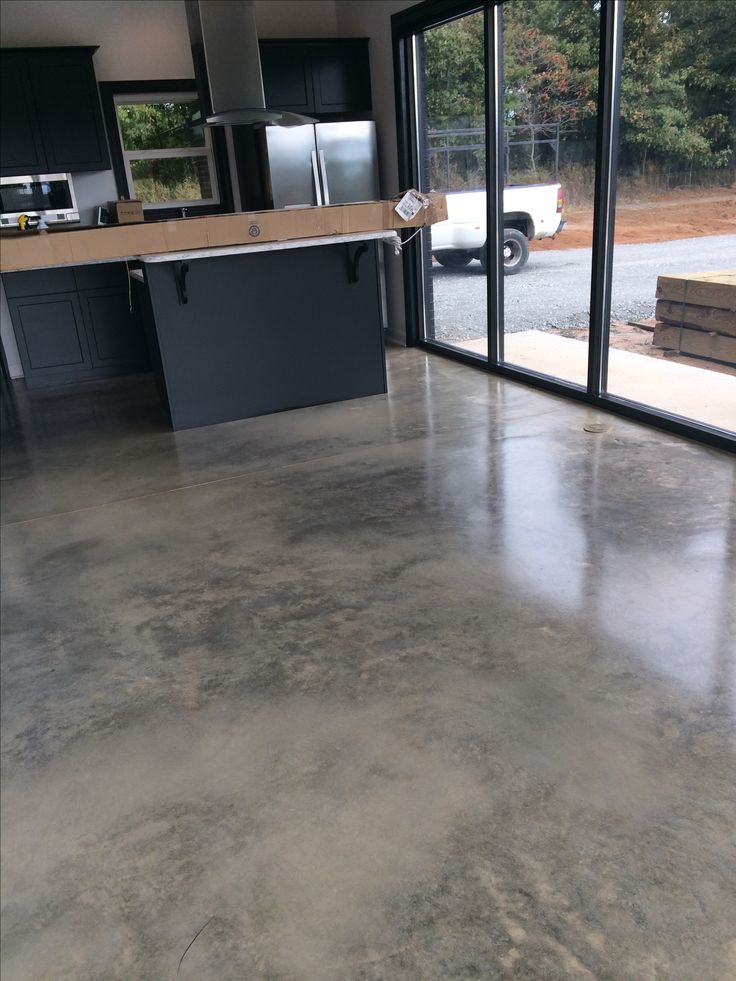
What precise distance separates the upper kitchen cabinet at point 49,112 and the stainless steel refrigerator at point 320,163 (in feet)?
4.34

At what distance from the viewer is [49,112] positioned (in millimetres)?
5664

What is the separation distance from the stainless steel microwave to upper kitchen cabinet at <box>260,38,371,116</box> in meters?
1.75

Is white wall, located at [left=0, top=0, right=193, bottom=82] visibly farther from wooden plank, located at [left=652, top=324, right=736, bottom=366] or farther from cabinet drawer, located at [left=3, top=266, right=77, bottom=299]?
wooden plank, located at [left=652, top=324, right=736, bottom=366]

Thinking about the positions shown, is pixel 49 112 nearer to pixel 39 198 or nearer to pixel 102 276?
pixel 39 198

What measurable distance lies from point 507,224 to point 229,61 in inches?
81.6

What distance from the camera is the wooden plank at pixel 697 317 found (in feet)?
12.1

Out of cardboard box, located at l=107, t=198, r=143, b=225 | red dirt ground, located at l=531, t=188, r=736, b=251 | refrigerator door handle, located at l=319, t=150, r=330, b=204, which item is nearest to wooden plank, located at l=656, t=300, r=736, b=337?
red dirt ground, located at l=531, t=188, r=736, b=251

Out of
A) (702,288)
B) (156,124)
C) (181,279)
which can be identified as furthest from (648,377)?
(156,124)

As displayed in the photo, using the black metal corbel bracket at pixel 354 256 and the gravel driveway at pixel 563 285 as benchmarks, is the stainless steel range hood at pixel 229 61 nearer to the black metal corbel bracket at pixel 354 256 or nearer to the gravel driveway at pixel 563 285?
the black metal corbel bracket at pixel 354 256

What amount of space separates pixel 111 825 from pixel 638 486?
2591 mm

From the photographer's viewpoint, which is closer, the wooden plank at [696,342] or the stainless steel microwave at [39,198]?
the wooden plank at [696,342]

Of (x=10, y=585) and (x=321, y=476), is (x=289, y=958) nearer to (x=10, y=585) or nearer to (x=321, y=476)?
(x=10, y=585)

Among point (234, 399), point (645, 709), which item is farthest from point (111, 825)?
point (234, 399)

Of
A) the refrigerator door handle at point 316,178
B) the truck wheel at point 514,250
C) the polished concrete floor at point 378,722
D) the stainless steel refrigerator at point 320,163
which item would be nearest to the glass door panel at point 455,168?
the truck wheel at point 514,250
